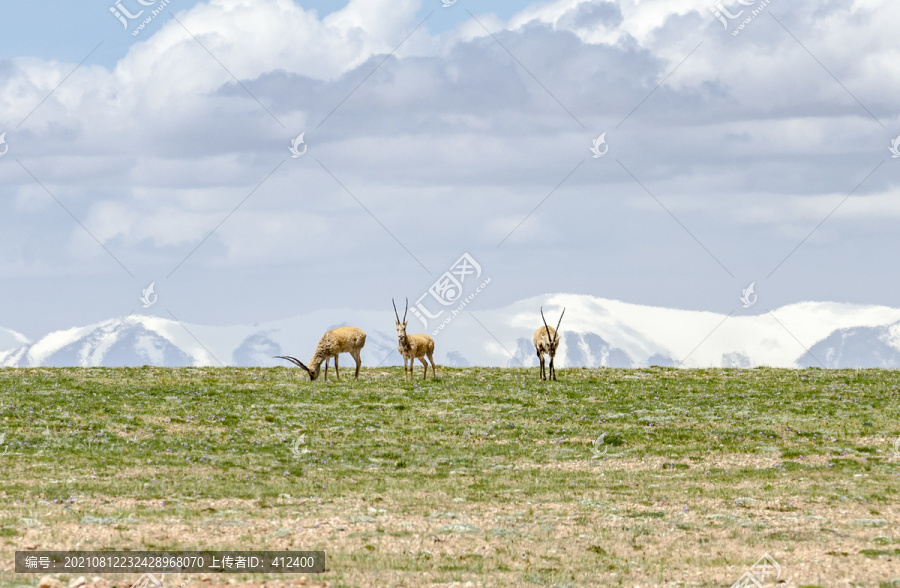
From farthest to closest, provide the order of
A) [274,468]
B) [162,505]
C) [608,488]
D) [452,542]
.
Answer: [274,468]
[608,488]
[162,505]
[452,542]

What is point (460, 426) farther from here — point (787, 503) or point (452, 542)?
point (452, 542)

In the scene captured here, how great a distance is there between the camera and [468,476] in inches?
1107

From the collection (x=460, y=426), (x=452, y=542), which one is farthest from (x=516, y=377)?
(x=452, y=542)

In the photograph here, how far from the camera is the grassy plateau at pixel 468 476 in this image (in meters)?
18.6

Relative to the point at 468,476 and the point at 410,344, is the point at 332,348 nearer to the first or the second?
the point at 410,344

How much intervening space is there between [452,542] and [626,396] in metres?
25.3

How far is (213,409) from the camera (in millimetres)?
39312
